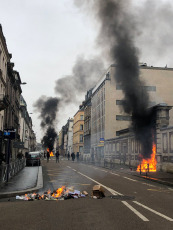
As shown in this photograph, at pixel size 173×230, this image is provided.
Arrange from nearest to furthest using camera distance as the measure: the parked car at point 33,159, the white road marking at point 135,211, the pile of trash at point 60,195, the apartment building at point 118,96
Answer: the white road marking at point 135,211, the pile of trash at point 60,195, the parked car at point 33,159, the apartment building at point 118,96

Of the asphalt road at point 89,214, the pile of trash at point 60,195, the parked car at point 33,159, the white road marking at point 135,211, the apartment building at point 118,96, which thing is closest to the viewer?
the asphalt road at point 89,214

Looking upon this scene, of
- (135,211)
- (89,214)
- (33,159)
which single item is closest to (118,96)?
(33,159)

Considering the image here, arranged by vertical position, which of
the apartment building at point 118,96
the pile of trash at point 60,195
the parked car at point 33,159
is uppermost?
the apartment building at point 118,96

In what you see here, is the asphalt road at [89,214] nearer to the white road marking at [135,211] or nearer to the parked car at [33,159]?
the white road marking at [135,211]

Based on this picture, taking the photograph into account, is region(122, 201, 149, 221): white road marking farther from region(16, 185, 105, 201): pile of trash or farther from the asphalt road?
region(16, 185, 105, 201): pile of trash

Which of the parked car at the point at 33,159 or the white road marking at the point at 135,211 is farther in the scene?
the parked car at the point at 33,159

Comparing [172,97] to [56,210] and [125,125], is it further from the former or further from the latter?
[56,210]

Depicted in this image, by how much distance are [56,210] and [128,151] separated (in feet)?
85.8

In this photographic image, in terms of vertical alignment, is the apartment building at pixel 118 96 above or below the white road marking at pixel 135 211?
above

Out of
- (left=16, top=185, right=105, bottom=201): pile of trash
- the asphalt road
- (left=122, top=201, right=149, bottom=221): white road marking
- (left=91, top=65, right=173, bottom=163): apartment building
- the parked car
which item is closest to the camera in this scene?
the asphalt road

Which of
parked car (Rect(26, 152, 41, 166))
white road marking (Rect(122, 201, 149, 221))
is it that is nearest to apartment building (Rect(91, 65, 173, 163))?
parked car (Rect(26, 152, 41, 166))

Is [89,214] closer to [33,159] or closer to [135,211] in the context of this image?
[135,211]

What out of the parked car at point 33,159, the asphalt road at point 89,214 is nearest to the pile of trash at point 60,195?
the asphalt road at point 89,214

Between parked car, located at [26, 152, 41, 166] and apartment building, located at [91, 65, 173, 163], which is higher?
apartment building, located at [91, 65, 173, 163]
